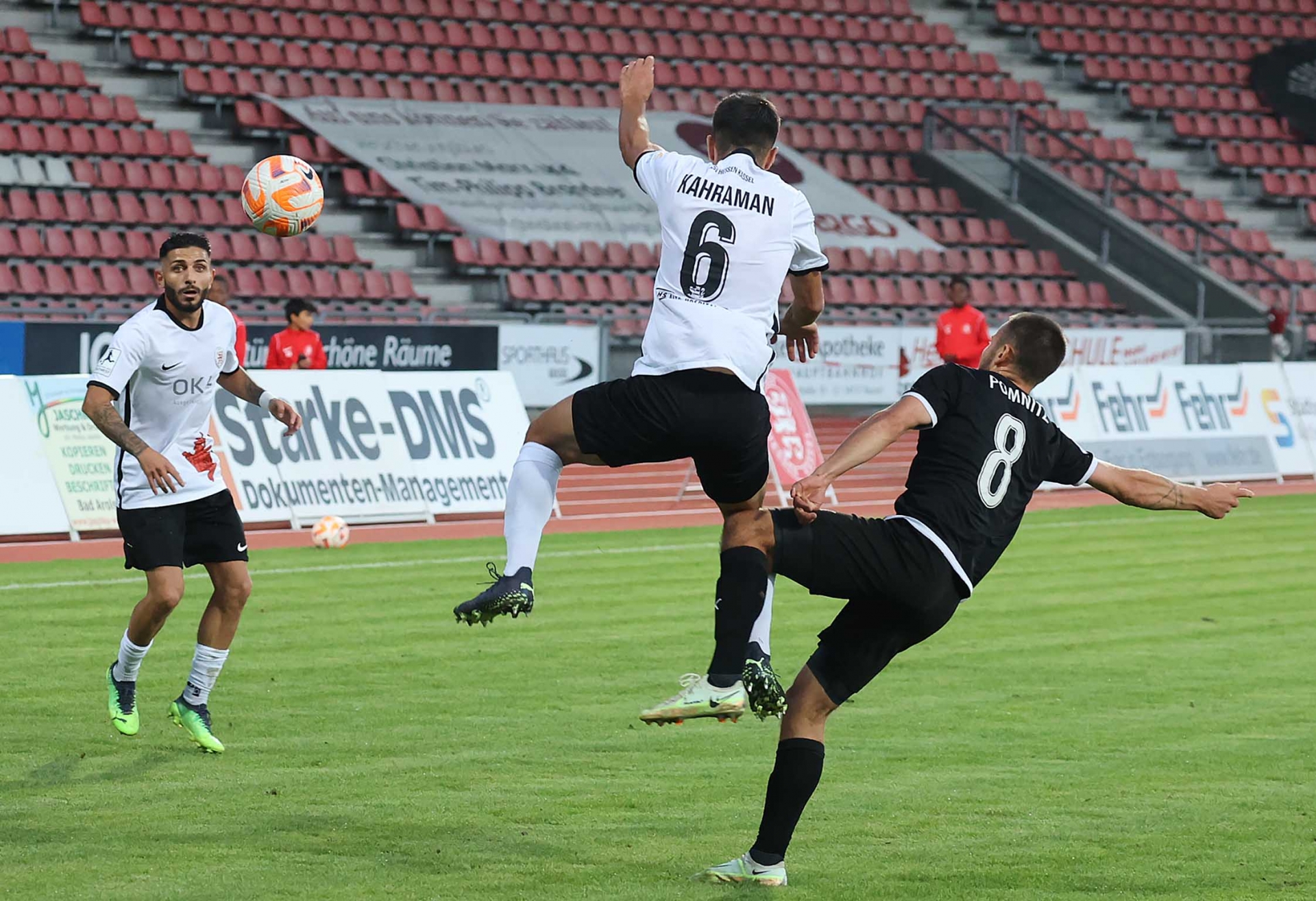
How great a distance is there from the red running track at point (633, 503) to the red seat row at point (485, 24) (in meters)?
10.4

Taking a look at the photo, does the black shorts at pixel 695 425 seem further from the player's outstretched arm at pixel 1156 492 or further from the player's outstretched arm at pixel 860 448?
Answer: the player's outstretched arm at pixel 1156 492

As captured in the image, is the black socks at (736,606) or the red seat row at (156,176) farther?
the red seat row at (156,176)

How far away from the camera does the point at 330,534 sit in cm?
1619

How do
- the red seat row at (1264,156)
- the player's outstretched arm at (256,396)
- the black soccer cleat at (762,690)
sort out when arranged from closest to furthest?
the black soccer cleat at (762,690) < the player's outstretched arm at (256,396) < the red seat row at (1264,156)

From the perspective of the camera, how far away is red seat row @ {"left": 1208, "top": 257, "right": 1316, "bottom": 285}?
1289 inches

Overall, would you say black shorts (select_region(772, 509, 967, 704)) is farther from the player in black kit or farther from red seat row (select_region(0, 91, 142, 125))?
red seat row (select_region(0, 91, 142, 125))

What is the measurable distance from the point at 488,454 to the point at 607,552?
97.7 inches

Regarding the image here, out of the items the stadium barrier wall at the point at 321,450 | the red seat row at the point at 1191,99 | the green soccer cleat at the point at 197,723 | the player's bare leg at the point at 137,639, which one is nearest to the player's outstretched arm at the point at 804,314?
the player's bare leg at the point at 137,639

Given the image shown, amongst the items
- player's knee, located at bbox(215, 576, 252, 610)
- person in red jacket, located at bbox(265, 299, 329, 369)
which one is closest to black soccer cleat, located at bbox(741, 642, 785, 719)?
player's knee, located at bbox(215, 576, 252, 610)

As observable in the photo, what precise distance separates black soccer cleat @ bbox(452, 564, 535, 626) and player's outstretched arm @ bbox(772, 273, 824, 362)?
1302mm

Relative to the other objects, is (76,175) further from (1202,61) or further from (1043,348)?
(1202,61)

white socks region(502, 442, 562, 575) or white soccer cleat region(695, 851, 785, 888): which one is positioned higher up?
white socks region(502, 442, 562, 575)

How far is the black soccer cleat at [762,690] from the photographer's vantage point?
19.3 feet

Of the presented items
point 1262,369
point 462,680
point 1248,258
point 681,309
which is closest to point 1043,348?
point 681,309
